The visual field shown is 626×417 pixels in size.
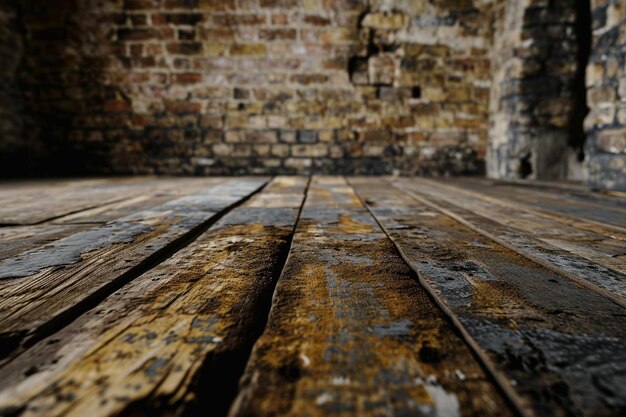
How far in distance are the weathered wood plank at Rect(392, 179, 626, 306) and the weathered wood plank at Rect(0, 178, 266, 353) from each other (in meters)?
0.90

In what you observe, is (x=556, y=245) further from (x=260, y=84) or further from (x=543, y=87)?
(x=260, y=84)

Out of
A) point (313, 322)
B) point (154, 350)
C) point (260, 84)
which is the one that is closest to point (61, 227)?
point (154, 350)

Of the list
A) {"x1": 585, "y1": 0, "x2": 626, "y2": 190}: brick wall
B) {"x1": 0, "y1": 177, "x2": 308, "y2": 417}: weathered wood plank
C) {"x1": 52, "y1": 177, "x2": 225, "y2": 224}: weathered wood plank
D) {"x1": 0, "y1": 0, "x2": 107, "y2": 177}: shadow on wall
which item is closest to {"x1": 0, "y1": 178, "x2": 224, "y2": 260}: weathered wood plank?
{"x1": 52, "y1": 177, "x2": 225, "y2": 224}: weathered wood plank

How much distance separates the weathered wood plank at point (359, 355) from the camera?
0.34 m

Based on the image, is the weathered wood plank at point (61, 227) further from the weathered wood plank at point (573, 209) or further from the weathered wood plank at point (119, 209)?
the weathered wood plank at point (573, 209)

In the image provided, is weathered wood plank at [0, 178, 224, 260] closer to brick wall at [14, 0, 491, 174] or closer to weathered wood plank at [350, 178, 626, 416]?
weathered wood plank at [350, 178, 626, 416]

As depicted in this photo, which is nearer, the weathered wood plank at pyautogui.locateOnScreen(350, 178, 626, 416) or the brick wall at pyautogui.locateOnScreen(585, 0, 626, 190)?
the weathered wood plank at pyautogui.locateOnScreen(350, 178, 626, 416)

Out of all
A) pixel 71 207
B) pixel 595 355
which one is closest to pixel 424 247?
pixel 595 355

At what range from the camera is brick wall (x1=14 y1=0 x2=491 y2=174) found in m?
3.42

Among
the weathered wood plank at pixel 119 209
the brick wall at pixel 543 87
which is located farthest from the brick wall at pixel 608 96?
the weathered wood plank at pixel 119 209

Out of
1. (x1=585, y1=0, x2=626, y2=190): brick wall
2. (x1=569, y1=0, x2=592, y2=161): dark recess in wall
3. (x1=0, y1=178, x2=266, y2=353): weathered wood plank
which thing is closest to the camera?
(x1=0, y1=178, x2=266, y2=353): weathered wood plank

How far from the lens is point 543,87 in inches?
118

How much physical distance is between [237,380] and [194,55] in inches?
148

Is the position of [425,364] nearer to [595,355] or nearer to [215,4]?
[595,355]
